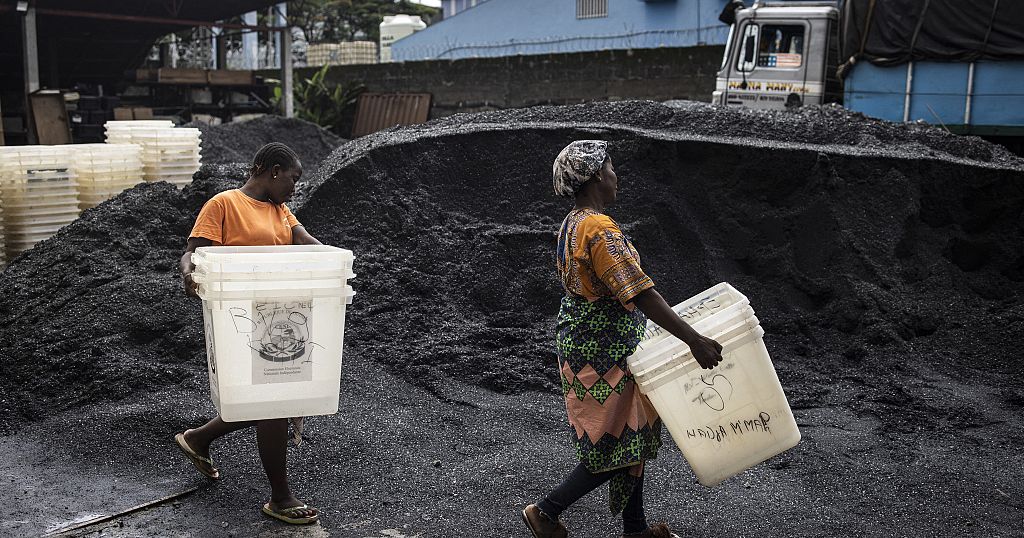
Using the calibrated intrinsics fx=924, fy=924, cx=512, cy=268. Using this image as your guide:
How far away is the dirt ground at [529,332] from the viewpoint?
391cm

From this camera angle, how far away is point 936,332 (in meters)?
6.35

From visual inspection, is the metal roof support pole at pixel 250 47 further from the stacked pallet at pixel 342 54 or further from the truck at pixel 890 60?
the truck at pixel 890 60

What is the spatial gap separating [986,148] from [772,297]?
3.39 meters

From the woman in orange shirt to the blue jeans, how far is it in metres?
0.97

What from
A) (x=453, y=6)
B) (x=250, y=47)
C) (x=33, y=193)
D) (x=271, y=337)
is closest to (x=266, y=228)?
(x=271, y=337)

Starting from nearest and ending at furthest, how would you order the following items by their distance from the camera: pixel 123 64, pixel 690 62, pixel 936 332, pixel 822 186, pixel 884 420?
1. pixel 884 420
2. pixel 936 332
3. pixel 822 186
4. pixel 690 62
5. pixel 123 64

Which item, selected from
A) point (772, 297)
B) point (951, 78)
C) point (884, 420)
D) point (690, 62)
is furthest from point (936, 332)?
point (690, 62)

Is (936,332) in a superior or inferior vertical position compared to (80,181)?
inferior

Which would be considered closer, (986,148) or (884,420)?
(884,420)

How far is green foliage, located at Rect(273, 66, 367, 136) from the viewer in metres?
21.1

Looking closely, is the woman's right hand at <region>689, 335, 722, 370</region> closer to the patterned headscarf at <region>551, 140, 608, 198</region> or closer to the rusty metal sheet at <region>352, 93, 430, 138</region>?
the patterned headscarf at <region>551, 140, 608, 198</region>

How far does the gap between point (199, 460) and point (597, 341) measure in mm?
1869

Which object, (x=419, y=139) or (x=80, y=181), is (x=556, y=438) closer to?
(x=419, y=139)

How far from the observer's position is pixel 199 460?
153 inches
